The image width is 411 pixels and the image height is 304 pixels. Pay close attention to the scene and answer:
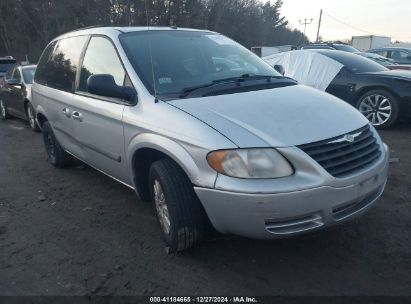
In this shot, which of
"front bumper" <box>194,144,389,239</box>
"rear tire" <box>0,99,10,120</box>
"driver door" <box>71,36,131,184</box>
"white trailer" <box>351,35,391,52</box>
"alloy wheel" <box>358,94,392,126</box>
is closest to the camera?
"front bumper" <box>194,144,389,239</box>

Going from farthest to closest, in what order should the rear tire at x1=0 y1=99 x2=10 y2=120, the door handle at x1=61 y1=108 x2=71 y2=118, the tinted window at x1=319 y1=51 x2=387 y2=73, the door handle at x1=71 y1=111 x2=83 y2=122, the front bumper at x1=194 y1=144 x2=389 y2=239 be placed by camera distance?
the rear tire at x1=0 y1=99 x2=10 y2=120
the tinted window at x1=319 y1=51 x2=387 y2=73
the door handle at x1=61 y1=108 x2=71 y2=118
the door handle at x1=71 y1=111 x2=83 y2=122
the front bumper at x1=194 y1=144 x2=389 y2=239

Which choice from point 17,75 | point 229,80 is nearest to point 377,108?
point 229,80

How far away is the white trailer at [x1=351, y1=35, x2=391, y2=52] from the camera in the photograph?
36656mm

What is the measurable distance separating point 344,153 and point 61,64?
11.7 ft

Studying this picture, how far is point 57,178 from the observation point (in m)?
5.03

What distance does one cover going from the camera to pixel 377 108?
6777 millimetres

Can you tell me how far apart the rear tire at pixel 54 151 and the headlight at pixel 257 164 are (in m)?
3.40

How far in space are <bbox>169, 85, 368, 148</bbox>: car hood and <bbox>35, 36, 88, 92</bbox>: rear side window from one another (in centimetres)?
190

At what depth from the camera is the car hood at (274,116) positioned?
8.06 feet

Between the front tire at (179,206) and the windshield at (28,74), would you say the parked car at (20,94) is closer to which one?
the windshield at (28,74)

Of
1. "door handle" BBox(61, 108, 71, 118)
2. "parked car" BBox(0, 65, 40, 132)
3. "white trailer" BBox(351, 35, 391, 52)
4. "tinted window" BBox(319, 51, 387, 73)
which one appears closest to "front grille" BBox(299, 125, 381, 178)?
"door handle" BBox(61, 108, 71, 118)

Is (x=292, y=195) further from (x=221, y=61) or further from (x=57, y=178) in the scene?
(x=57, y=178)

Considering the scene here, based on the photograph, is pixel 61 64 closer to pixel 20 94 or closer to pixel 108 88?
pixel 108 88

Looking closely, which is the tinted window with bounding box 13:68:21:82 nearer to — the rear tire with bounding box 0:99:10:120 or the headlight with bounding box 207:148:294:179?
the rear tire with bounding box 0:99:10:120
